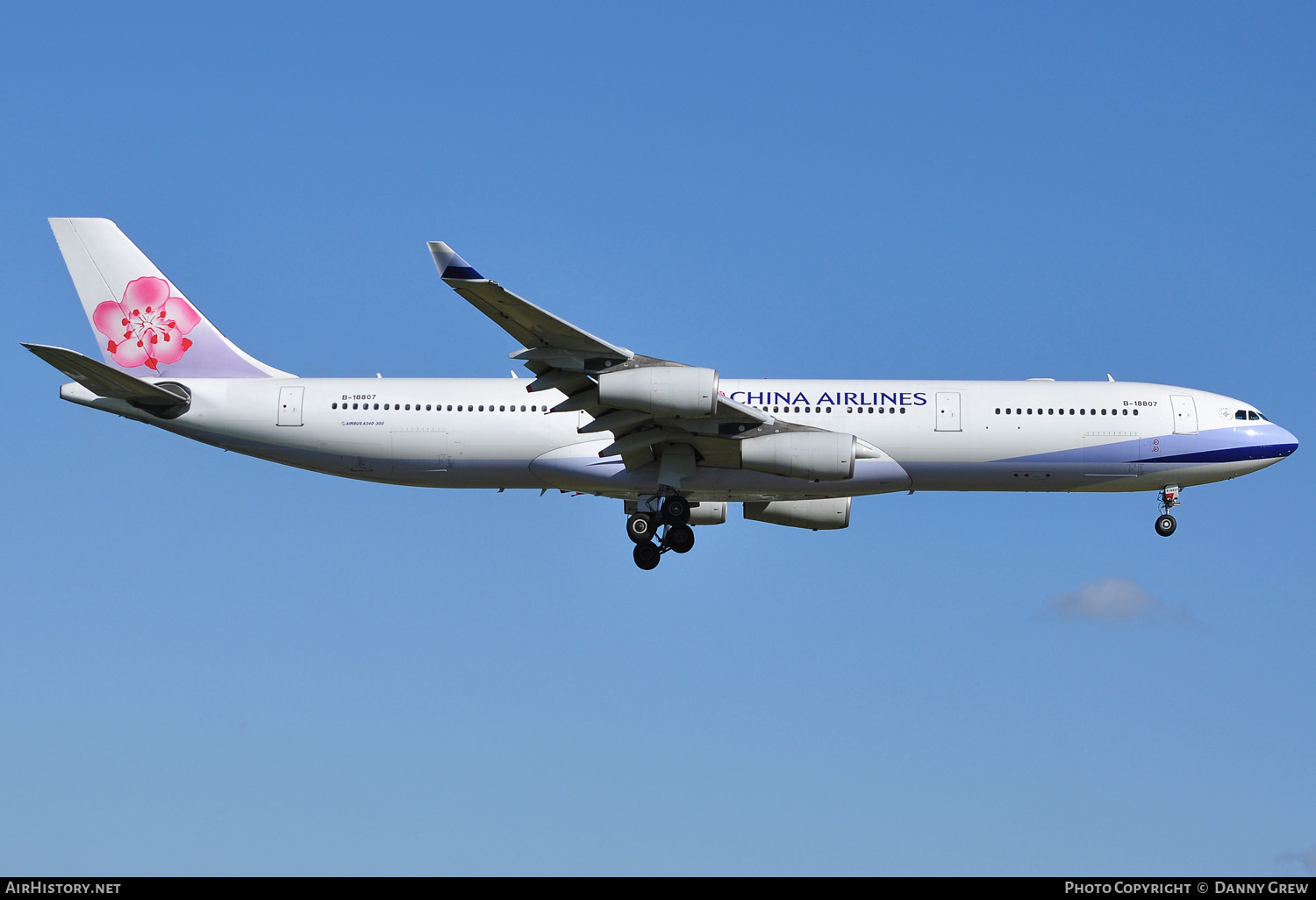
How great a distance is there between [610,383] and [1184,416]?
1509 cm

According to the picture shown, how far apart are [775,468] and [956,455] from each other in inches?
196

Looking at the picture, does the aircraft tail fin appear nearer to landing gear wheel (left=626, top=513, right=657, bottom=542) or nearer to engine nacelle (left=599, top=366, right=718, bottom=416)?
landing gear wheel (left=626, top=513, right=657, bottom=542)

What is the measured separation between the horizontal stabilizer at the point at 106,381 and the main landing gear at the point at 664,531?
11830mm

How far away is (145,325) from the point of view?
37.4 metres

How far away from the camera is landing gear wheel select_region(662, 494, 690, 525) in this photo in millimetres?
34000

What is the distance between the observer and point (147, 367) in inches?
1462

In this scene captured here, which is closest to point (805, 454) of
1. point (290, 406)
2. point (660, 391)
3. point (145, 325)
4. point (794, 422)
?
point (794, 422)

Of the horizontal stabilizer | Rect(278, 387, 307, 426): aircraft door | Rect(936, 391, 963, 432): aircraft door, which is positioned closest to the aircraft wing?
Rect(936, 391, 963, 432): aircraft door

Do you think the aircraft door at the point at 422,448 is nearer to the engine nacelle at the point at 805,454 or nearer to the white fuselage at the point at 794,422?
the white fuselage at the point at 794,422
